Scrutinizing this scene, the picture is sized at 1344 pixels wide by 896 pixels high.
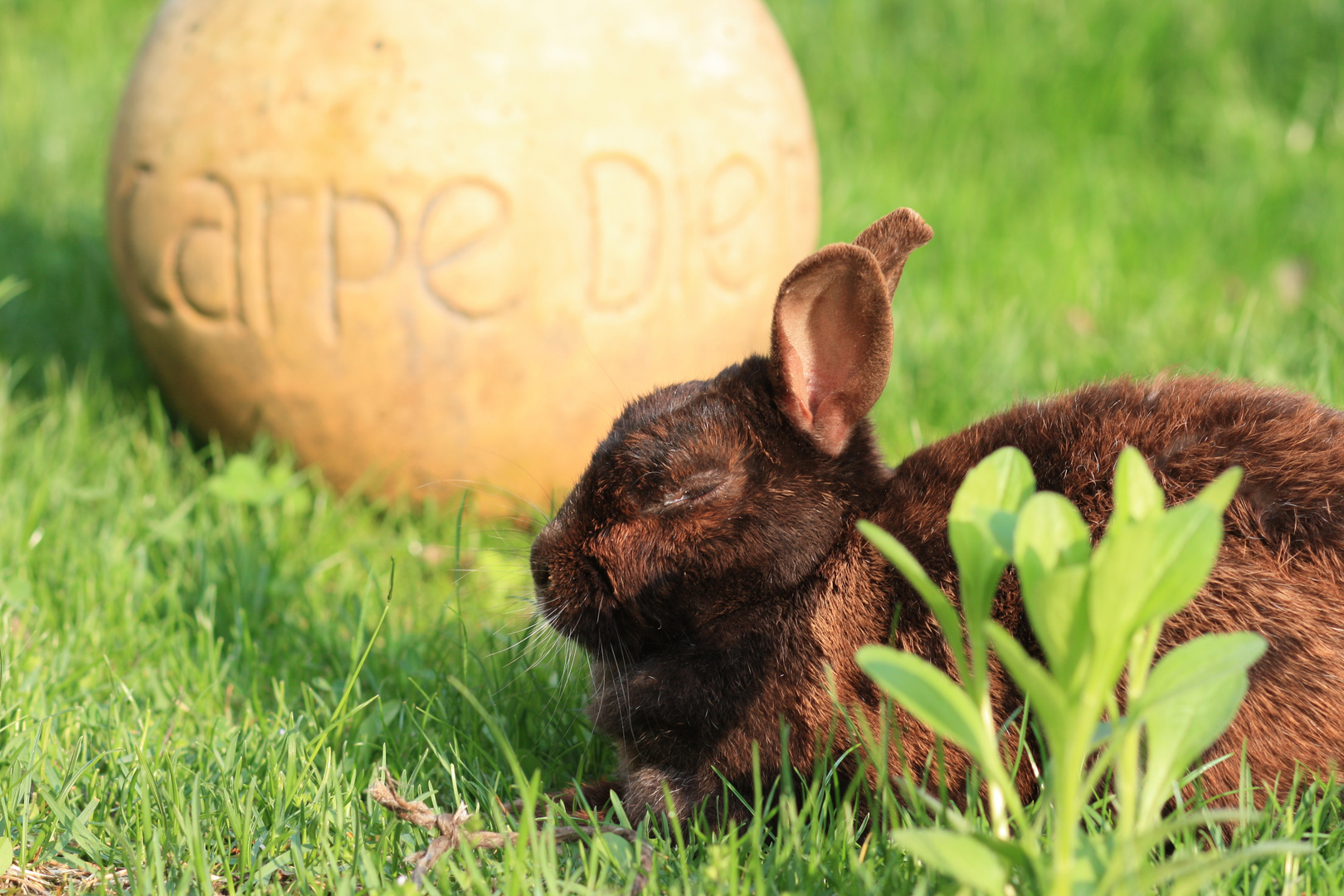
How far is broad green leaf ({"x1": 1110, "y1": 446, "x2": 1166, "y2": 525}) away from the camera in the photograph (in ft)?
4.94

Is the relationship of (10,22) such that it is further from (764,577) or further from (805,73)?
(764,577)

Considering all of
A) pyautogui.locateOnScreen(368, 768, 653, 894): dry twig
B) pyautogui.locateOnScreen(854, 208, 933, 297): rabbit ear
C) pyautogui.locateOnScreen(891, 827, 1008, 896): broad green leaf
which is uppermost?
pyautogui.locateOnScreen(854, 208, 933, 297): rabbit ear

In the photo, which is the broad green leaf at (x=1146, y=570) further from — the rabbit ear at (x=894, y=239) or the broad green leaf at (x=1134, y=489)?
the rabbit ear at (x=894, y=239)

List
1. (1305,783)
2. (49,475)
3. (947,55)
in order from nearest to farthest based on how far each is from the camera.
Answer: (1305,783)
(49,475)
(947,55)

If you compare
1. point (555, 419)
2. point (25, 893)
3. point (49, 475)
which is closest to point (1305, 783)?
point (25, 893)

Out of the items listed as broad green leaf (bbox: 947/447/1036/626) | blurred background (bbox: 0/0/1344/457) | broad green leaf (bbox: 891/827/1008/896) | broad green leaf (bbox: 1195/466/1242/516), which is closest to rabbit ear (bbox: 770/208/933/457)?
broad green leaf (bbox: 947/447/1036/626)

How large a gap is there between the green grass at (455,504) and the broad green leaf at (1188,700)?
35 cm

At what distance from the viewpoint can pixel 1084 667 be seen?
146 centimetres

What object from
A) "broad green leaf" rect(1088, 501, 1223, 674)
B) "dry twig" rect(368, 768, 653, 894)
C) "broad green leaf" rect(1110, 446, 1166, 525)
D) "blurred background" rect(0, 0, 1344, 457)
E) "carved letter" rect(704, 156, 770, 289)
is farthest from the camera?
"blurred background" rect(0, 0, 1344, 457)

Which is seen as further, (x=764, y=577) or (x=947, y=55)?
(x=947, y=55)

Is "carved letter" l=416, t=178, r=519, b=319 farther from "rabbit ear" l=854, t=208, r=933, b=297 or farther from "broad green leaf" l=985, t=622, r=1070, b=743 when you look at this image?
"broad green leaf" l=985, t=622, r=1070, b=743

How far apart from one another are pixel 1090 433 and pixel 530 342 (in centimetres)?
195

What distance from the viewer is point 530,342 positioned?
3721mm

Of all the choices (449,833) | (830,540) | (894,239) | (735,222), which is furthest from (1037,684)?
(735,222)
